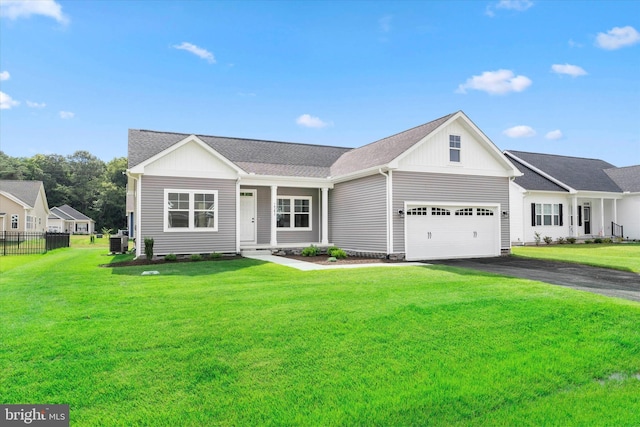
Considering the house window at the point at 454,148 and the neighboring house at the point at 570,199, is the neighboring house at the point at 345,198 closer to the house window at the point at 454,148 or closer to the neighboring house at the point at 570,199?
the house window at the point at 454,148

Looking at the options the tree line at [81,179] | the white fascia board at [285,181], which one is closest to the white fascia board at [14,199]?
the tree line at [81,179]

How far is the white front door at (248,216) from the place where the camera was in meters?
18.4

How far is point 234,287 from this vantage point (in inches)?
352

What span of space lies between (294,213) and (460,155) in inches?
310

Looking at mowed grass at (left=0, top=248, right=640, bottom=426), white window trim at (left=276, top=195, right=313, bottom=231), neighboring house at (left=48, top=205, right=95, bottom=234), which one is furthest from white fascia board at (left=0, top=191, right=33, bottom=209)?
mowed grass at (left=0, top=248, right=640, bottom=426)

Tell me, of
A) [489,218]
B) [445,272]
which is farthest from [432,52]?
[445,272]

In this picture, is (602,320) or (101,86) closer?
(602,320)

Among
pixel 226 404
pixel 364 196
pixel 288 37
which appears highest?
pixel 288 37

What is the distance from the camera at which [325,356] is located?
4.98 meters

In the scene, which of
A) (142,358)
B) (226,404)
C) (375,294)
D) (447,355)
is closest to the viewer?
(226,404)

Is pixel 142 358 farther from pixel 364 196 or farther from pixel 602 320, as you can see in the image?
pixel 364 196

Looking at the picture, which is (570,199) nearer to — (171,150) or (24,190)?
(171,150)

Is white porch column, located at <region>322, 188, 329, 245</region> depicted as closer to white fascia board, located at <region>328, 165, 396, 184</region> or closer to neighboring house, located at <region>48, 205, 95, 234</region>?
white fascia board, located at <region>328, 165, 396, 184</region>

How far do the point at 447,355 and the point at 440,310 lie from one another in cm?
174
